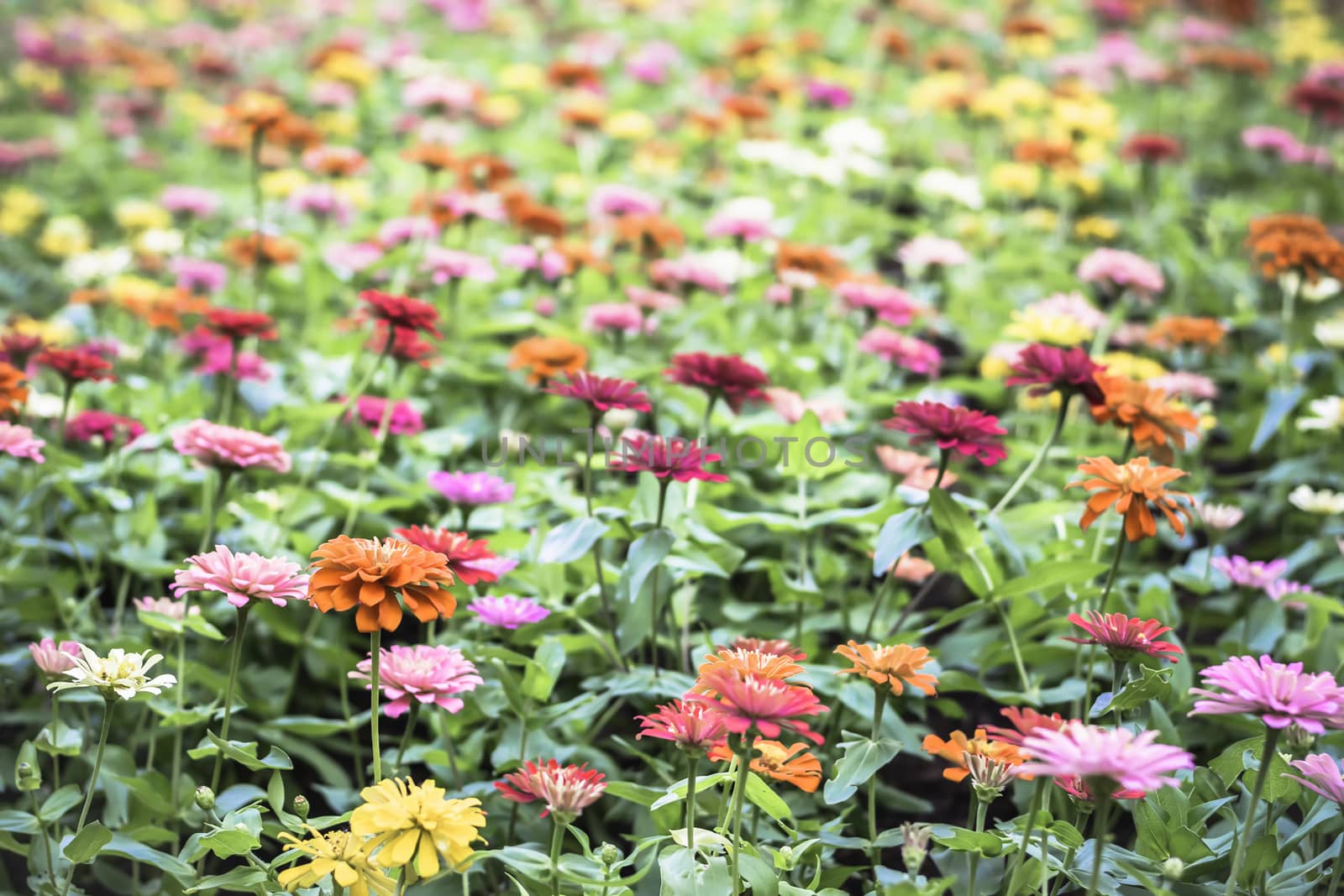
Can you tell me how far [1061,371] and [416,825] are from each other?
119 cm

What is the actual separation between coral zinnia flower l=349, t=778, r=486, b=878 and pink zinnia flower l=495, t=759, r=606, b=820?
9 cm

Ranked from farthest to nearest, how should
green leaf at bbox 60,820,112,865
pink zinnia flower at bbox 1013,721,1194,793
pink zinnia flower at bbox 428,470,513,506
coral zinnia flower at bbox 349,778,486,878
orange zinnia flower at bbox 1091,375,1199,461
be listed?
pink zinnia flower at bbox 428,470,513,506 → orange zinnia flower at bbox 1091,375,1199,461 → green leaf at bbox 60,820,112,865 → coral zinnia flower at bbox 349,778,486,878 → pink zinnia flower at bbox 1013,721,1194,793

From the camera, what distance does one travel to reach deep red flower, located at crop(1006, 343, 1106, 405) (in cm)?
176

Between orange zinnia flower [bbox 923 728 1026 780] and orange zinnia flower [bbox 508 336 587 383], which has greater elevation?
orange zinnia flower [bbox 508 336 587 383]

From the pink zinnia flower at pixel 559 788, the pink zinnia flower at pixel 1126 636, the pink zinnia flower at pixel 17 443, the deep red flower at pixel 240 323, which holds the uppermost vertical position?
the deep red flower at pixel 240 323

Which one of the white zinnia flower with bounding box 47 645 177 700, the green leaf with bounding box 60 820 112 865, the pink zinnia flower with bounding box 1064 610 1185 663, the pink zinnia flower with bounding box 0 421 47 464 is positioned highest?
the pink zinnia flower with bounding box 1064 610 1185 663

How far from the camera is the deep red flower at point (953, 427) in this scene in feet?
5.42

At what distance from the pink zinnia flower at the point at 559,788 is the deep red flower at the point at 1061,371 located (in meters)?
0.92

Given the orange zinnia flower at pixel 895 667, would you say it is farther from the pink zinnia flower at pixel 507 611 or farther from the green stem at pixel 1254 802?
the pink zinnia flower at pixel 507 611

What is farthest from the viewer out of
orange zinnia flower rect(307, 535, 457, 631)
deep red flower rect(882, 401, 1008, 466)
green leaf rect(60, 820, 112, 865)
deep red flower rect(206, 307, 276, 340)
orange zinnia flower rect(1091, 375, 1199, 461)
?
deep red flower rect(206, 307, 276, 340)

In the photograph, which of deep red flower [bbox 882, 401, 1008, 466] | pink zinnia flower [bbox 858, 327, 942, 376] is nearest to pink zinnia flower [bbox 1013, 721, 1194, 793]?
deep red flower [bbox 882, 401, 1008, 466]

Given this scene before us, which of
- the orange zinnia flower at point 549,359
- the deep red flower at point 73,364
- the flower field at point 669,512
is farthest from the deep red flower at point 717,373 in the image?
the deep red flower at point 73,364

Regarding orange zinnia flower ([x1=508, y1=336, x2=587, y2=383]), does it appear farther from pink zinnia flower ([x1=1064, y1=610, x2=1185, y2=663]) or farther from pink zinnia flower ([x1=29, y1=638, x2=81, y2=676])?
pink zinnia flower ([x1=1064, y1=610, x2=1185, y2=663])

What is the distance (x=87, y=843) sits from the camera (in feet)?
4.62
